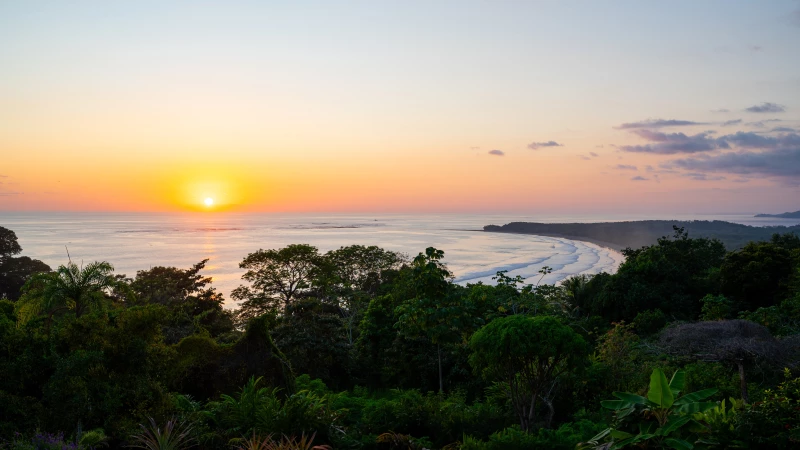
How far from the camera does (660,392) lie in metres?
5.46

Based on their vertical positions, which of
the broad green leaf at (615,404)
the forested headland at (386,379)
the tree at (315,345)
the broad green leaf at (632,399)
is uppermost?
the broad green leaf at (632,399)

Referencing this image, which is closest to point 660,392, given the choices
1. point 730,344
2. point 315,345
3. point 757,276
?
point 730,344

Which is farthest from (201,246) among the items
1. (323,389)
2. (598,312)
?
(323,389)

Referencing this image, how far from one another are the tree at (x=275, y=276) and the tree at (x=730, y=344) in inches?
721

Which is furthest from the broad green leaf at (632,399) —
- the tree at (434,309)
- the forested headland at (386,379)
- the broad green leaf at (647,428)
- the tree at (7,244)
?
the tree at (7,244)

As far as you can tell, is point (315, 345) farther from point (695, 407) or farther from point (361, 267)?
point (361, 267)

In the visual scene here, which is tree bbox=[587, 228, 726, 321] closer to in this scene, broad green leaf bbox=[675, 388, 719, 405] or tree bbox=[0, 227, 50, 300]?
broad green leaf bbox=[675, 388, 719, 405]

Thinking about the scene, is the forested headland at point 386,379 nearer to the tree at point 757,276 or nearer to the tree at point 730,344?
the tree at point 730,344

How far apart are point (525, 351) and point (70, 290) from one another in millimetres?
9945

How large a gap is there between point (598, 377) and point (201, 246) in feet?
305

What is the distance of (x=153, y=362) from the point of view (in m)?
8.14

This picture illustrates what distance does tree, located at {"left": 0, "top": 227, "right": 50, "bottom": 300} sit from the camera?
3266 centimetres

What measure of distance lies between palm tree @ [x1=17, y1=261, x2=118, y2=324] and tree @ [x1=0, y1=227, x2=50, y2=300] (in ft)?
83.4

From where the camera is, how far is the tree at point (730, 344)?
981cm
